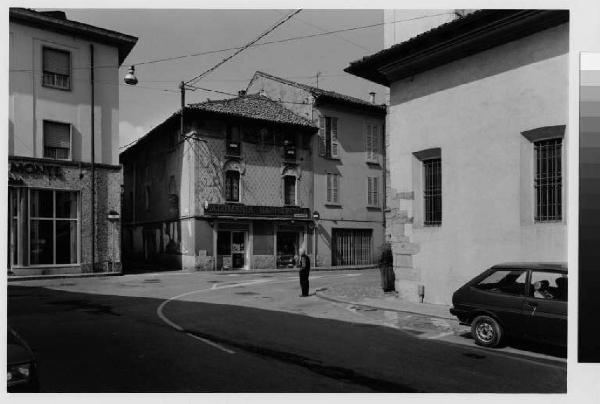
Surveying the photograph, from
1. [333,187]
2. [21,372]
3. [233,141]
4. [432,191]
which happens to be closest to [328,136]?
[333,187]

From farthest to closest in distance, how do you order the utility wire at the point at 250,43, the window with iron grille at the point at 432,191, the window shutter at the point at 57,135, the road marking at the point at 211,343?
the window shutter at the point at 57,135, the window with iron grille at the point at 432,191, the utility wire at the point at 250,43, the road marking at the point at 211,343

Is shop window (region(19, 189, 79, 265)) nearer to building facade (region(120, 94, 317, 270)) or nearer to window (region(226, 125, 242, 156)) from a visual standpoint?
building facade (region(120, 94, 317, 270))

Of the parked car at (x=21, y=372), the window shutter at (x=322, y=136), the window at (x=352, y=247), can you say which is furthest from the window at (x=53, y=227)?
the parked car at (x=21, y=372)

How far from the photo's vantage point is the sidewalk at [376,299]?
11.4 metres

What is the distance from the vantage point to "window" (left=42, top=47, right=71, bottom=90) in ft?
55.7

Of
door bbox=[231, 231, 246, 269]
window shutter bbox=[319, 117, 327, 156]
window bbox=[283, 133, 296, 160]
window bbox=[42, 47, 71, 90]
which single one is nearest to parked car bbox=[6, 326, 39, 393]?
window bbox=[42, 47, 71, 90]

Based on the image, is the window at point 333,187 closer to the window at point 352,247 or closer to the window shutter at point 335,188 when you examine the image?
the window shutter at point 335,188

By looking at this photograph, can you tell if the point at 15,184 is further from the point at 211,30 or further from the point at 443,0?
the point at 443,0

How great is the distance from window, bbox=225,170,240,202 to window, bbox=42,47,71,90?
9399mm

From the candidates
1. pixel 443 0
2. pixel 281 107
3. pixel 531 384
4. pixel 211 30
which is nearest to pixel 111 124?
pixel 281 107

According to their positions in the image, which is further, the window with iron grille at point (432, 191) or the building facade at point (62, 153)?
the building facade at point (62, 153)

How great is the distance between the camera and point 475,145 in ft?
36.3

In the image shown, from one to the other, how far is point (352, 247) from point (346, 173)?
4.03 m

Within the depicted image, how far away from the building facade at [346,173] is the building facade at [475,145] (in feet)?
48.2
